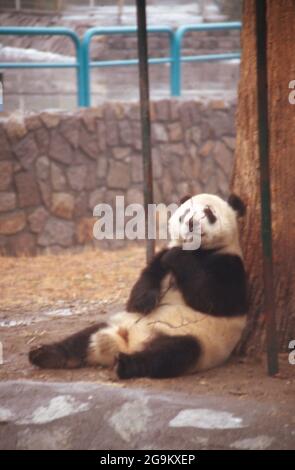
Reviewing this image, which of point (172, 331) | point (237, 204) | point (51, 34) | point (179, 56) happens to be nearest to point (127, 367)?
point (172, 331)

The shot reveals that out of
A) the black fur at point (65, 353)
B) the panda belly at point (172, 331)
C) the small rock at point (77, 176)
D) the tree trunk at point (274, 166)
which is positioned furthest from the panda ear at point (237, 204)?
the small rock at point (77, 176)

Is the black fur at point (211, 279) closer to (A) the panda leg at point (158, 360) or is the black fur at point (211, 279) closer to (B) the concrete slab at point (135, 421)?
(A) the panda leg at point (158, 360)

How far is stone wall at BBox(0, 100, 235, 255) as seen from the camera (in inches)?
320

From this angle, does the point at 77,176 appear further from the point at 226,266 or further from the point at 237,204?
the point at 226,266

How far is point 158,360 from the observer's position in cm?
406

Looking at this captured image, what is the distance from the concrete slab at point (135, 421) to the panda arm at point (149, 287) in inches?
22.4

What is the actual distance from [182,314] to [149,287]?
0.22m

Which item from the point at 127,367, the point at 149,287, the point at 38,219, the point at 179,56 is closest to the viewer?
the point at 127,367

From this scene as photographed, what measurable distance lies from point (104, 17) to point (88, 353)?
12.7 metres

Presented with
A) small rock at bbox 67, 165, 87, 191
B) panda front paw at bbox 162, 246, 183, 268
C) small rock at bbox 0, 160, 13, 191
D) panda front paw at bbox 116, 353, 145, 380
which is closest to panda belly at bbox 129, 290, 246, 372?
panda front paw at bbox 116, 353, 145, 380

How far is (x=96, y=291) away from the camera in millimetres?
6820

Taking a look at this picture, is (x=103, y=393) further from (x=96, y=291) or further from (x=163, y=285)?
(x=96, y=291)

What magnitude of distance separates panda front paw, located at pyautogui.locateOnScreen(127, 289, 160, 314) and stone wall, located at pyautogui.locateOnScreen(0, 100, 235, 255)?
406cm
